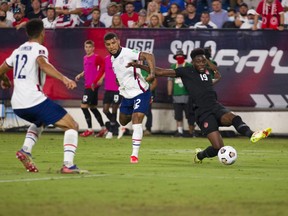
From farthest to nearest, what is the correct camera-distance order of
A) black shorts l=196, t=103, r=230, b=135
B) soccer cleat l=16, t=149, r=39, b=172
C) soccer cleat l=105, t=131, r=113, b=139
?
soccer cleat l=105, t=131, r=113, b=139 → black shorts l=196, t=103, r=230, b=135 → soccer cleat l=16, t=149, r=39, b=172

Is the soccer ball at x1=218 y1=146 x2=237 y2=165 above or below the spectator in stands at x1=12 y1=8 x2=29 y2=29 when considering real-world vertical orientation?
above

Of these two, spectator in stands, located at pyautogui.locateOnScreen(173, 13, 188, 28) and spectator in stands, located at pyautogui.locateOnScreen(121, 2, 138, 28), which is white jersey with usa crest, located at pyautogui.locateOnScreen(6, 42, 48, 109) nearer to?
spectator in stands, located at pyautogui.locateOnScreen(173, 13, 188, 28)

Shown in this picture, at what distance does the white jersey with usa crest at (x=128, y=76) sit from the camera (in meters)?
17.8

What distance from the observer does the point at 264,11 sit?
25.9 m

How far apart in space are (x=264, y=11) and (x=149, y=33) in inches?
130

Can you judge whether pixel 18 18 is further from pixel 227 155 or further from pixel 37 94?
pixel 37 94

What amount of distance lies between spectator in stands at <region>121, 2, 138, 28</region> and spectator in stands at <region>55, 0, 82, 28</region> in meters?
1.40

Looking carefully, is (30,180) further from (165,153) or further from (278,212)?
(165,153)

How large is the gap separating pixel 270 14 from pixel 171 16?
3099 mm

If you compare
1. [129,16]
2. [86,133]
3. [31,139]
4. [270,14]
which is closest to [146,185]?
[31,139]

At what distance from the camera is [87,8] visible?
1125 inches

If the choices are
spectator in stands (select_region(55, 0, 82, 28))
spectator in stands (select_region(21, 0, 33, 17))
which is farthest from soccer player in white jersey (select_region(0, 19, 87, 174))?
spectator in stands (select_region(21, 0, 33, 17))

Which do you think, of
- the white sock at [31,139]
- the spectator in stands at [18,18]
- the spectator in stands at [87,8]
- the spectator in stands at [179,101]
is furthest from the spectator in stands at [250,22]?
the white sock at [31,139]

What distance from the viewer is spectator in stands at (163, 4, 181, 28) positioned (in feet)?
89.6
